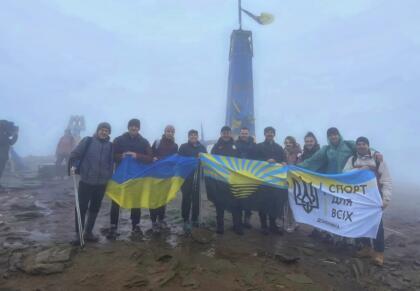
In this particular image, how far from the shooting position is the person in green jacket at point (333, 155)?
6.89 meters

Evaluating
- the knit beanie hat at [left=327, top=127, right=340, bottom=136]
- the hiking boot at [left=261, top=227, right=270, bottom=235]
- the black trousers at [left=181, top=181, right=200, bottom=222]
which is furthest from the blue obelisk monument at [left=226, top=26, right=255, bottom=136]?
the black trousers at [left=181, top=181, right=200, bottom=222]

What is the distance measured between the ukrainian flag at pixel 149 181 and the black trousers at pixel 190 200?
20cm

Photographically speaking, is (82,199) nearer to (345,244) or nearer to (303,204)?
(303,204)

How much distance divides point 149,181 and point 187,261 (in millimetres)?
1979

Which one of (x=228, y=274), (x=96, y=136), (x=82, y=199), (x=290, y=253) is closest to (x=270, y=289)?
(x=228, y=274)

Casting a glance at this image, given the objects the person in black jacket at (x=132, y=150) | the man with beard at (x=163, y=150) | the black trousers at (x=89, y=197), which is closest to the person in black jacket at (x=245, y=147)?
the man with beard at (x=163, y=150)

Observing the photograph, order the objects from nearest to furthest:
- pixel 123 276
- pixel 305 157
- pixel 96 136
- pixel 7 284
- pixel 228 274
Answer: pixel 7 284 < pixel 123 276 < pixel 228 274 < pixel 96 136 < pixel 305 157

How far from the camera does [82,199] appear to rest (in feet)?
19.5

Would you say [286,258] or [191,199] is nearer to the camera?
[286,258]

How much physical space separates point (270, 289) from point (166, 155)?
3.53 metres

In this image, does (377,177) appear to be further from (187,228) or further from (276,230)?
(187,228)

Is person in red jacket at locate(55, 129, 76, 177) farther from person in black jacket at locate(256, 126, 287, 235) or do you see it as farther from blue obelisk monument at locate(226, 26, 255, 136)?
person in black jacket at locate(256, 126, 287, 235)

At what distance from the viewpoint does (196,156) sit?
6984mm

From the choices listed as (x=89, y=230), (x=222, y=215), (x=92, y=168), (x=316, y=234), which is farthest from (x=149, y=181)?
(x=316, y=234)
